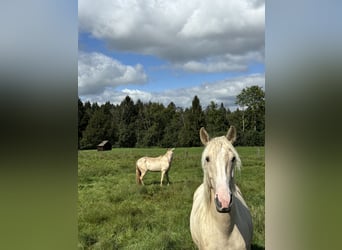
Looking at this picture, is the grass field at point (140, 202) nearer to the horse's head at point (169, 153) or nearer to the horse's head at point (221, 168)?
the horse's head at point (169, 153)

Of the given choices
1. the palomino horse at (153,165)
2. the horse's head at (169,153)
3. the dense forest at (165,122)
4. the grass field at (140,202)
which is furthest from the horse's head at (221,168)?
the palomino horse at (153,165)

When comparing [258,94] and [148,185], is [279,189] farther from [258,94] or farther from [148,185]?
[148,185]

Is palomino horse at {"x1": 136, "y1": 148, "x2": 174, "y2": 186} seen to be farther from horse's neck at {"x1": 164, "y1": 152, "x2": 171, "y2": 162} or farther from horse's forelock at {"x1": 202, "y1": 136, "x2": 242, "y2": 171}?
horse's forelock at {"x1": 202, "y1": 136, "x2": 242, "y2": 171}

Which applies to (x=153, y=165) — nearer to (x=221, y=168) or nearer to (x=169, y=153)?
(x=169, y=153)

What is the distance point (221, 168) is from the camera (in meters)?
0.96

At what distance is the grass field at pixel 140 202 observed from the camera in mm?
1408

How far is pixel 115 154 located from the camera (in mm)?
1594

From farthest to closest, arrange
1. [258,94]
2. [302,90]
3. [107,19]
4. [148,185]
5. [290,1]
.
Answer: [148,185] < [107,19] < [258,94] < [290,1] < [302,90]

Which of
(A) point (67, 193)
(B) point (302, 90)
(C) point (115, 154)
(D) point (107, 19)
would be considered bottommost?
(A) point (67, 193)

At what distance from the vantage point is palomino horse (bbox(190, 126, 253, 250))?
94 cm

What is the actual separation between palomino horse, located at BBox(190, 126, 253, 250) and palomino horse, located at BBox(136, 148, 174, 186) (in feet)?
1.39

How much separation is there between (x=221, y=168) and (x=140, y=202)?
0.96 meters

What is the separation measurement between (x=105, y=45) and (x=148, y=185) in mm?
960

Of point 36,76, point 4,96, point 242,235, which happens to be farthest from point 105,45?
point 242,235
